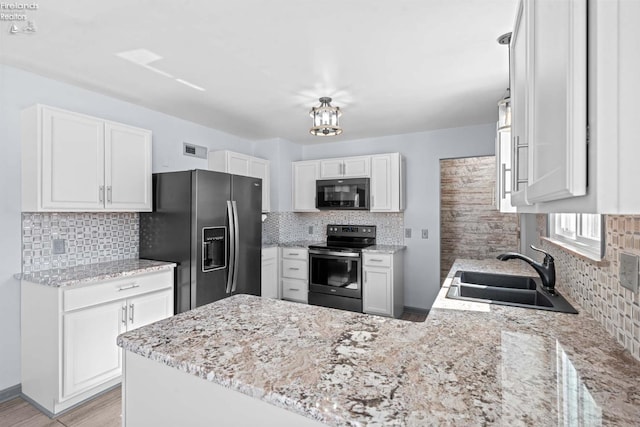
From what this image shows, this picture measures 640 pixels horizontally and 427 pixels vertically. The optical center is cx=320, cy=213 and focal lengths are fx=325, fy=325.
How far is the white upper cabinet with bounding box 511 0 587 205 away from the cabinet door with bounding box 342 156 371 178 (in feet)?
10.5

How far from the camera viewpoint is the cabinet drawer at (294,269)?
425 cm

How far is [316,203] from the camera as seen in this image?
4.41 metres

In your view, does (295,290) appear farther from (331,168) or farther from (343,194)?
(331,168)

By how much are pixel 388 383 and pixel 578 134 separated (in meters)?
0.65

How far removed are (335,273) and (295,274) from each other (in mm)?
582

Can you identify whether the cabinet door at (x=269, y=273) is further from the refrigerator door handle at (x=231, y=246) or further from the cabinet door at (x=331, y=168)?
the cabinet door at (x=331, y=168)

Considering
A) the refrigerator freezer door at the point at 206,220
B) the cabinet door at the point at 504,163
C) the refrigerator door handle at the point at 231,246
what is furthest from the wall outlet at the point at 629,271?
the refrigerator door handle at the point at 231,246

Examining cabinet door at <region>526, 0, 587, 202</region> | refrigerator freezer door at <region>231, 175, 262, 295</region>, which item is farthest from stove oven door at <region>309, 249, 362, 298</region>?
cabinet door at <region>526, 0, 587, 202</region>

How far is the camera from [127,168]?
8.95ft

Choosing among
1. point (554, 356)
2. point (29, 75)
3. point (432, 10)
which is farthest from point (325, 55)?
point (29, 75)

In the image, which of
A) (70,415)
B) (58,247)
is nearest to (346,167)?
(58,247)

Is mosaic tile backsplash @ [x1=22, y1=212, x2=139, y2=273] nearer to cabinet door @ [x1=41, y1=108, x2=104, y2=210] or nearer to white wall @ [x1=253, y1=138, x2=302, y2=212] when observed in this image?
cabinet door @ [x1=41, y1=108, x2=104, y2=210]

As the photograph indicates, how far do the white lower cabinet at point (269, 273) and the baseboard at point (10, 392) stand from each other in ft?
7.53

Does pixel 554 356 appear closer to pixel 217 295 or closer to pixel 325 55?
pixel 325 55
